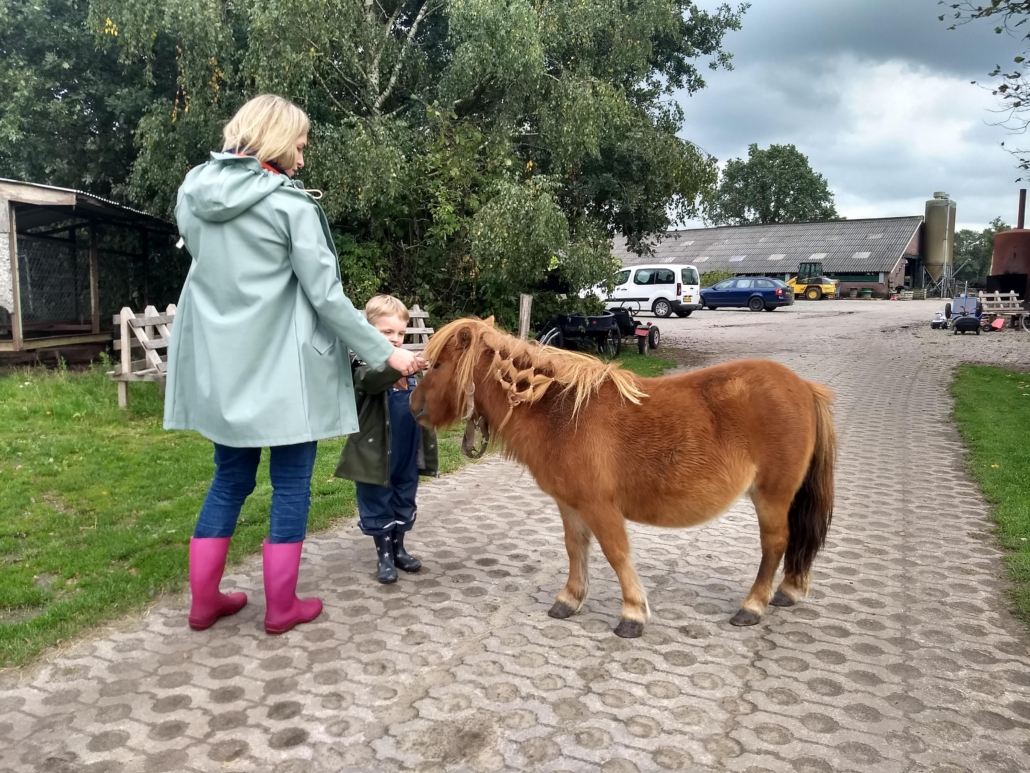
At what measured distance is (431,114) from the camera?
42.5 feet

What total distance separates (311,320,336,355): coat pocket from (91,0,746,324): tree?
28.5 ft

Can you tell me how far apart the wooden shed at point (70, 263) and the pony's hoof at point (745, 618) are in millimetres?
12040

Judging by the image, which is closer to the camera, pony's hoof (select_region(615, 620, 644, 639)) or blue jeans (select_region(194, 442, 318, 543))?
blue jeans (select_region(194, 442, 318, 543))

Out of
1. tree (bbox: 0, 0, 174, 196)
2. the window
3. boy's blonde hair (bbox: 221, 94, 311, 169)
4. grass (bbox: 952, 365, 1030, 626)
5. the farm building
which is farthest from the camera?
the farm building

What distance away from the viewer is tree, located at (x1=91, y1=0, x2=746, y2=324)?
11625 mm

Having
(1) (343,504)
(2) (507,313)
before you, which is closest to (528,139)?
(2) (507,313)

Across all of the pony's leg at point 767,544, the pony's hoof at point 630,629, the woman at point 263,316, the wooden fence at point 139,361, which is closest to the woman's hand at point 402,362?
the woman at point 263,316

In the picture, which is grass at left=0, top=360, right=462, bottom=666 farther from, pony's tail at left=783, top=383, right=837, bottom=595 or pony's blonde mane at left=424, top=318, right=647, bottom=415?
pony's tail at left=783, top=383, right=837, bottom=595

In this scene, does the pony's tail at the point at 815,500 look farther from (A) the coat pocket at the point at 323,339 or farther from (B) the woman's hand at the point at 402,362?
(A) the coat pocket at the point at 323,339

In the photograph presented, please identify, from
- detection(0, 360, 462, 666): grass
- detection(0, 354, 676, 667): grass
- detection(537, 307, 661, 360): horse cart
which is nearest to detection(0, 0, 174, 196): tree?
detection(0, 354, 676, 667): grass

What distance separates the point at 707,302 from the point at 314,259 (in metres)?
38.0

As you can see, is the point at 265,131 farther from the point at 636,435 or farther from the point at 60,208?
the point at 60,208

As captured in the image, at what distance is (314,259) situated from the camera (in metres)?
3.30

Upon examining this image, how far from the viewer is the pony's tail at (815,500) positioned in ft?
12.8
